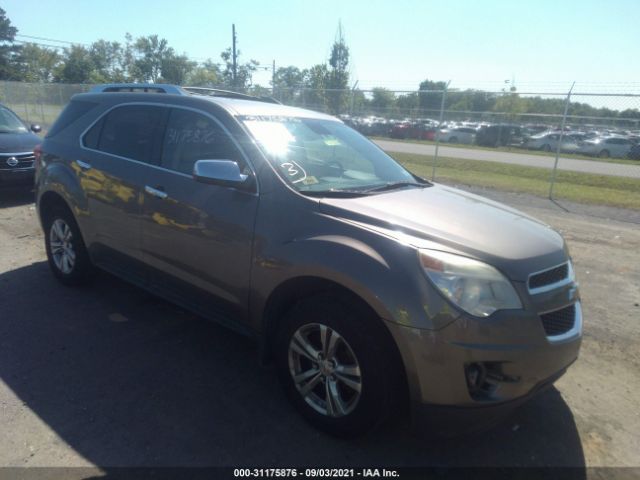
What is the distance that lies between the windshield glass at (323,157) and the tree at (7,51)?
75644 millimetres

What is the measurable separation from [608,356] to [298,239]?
109 inches

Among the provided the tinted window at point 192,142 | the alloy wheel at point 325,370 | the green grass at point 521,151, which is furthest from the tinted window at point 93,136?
the green grass at point 521,151

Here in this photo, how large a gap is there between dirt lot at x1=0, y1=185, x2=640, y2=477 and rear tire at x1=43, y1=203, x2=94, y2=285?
20 cm

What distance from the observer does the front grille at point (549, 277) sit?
255cm

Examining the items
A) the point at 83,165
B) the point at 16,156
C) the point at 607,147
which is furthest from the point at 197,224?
the point at 607,147

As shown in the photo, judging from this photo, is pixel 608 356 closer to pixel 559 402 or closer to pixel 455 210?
pixel 559 402

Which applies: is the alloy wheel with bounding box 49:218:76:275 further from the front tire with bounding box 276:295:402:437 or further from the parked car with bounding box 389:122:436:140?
the parked car with bounding box 389:122:436:140

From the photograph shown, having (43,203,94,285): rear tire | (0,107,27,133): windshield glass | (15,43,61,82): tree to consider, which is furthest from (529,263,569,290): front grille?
(15,43,61,82): tree

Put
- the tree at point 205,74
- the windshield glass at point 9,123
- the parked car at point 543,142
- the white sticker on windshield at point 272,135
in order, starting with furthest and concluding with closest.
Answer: the tree at point 205,74 → the parked car at point 543,142 → the windshield glass at point 9,123 → the white sticker on windshield at point 272,135

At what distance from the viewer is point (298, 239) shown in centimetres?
284

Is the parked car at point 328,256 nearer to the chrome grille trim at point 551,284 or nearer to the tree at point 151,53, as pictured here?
the chrome grille trim at point 551,284

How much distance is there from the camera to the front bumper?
231 cm

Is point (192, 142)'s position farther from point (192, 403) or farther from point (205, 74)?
point (205, 74)

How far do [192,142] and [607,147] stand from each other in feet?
56.8
